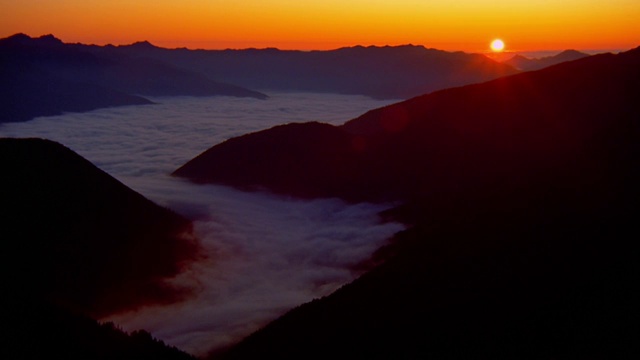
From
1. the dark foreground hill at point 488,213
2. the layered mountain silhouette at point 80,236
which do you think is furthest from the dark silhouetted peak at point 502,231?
the layered mountain silhouette at point 80,236

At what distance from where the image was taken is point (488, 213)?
42312mm

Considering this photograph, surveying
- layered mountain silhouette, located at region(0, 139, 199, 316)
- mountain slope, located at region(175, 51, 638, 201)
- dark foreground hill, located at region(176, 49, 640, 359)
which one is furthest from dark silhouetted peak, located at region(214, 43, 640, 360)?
layered mountain silhouette, located at region(0, 139, 199, 316)

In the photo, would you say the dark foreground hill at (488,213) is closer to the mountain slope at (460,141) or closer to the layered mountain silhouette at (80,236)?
the mountain slope at (460,141)

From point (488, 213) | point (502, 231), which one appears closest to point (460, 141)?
point (488, 213)

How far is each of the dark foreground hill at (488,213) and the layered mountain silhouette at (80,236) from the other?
1426 centimetres

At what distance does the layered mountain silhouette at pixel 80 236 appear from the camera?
38938 millimetres

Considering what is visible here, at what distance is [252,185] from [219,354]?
52092mm

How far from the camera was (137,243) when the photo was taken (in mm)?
46750

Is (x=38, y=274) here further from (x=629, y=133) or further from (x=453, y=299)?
(x=629, y=133)

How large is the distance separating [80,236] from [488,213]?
3088cm

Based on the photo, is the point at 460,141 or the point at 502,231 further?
the point at 460,141

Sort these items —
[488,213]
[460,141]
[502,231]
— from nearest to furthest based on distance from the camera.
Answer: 1. [502,231]
2. [488,213]
3. [460,141]

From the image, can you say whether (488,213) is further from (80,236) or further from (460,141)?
(80,236)

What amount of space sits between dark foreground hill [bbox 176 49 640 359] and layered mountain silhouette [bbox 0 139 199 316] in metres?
14.3
